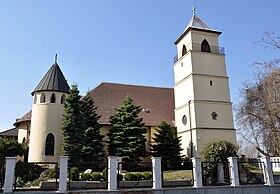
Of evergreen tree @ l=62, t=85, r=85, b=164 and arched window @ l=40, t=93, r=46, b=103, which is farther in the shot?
arched window @ l=40, t=93, r=46, b=103

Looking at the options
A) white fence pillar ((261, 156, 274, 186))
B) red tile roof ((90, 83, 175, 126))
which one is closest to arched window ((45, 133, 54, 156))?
red tile roof ((90, 83, 175, 126))

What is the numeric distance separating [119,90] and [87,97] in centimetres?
692

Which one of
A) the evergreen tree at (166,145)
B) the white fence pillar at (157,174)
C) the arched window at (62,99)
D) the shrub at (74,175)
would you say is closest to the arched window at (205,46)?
the evergreen tree at (166,145)

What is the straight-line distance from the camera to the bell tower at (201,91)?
2465 cm

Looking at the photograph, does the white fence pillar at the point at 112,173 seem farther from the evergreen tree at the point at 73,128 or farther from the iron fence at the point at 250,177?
the evergreen tree at the point at 73,128

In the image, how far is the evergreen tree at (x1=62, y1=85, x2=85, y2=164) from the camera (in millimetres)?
21109

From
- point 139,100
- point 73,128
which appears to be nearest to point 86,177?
point 73,128

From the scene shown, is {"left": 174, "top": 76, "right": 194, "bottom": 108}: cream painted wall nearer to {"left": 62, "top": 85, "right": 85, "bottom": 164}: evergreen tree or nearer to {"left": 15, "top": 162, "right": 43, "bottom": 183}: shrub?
{"left": 62, "top": 85, "right": 85, "bottom": 164}: evergreen tree

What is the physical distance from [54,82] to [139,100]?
30.6 feet

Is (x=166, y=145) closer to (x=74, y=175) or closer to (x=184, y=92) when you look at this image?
(x=184, y=92)

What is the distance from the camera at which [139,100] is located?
2958 centimetres

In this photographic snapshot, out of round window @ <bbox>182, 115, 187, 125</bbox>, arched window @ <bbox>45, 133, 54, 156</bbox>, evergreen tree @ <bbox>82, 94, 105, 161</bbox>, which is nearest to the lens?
evergreen tree @ <bbox>82, 94, 105, 161</bbox>

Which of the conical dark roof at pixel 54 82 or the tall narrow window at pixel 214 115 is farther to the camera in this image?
the tall narrow window at pixel 214 115

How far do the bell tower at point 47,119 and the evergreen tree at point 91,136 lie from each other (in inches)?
120
